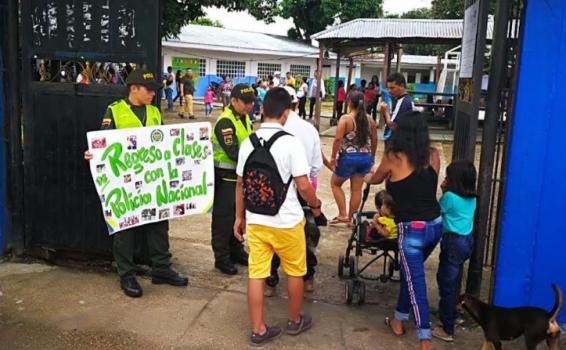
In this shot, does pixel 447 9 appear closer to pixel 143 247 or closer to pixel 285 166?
pixel 143 247

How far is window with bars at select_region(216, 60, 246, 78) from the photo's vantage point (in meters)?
31.6

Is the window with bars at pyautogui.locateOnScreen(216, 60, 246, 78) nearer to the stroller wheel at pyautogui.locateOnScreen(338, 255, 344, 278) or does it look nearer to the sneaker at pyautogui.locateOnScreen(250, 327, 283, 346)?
the stroller wheel at pyautogui.locateOnScreen(338, 255, 344, 278)

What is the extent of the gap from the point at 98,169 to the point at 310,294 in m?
2.05

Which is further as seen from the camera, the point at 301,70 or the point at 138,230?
the point at 301,70

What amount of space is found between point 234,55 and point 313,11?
32.2ft

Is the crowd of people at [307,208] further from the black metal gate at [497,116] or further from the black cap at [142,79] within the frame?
the black metal gate at [497,116]

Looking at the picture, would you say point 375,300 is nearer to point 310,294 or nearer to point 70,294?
point 310,294

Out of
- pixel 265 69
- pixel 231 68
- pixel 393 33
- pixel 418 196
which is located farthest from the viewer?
pixel 265 69

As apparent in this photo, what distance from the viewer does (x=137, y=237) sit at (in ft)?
16.2

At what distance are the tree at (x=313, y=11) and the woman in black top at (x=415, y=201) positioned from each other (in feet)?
115

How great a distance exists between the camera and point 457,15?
3678 cm

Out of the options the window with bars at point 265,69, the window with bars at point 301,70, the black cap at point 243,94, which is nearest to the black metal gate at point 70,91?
the black cap at point 243,94

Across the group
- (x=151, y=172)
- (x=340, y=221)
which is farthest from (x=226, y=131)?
(x=340, y=221)

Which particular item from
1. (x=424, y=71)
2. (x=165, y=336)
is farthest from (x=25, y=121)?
(x=424, y=71)
